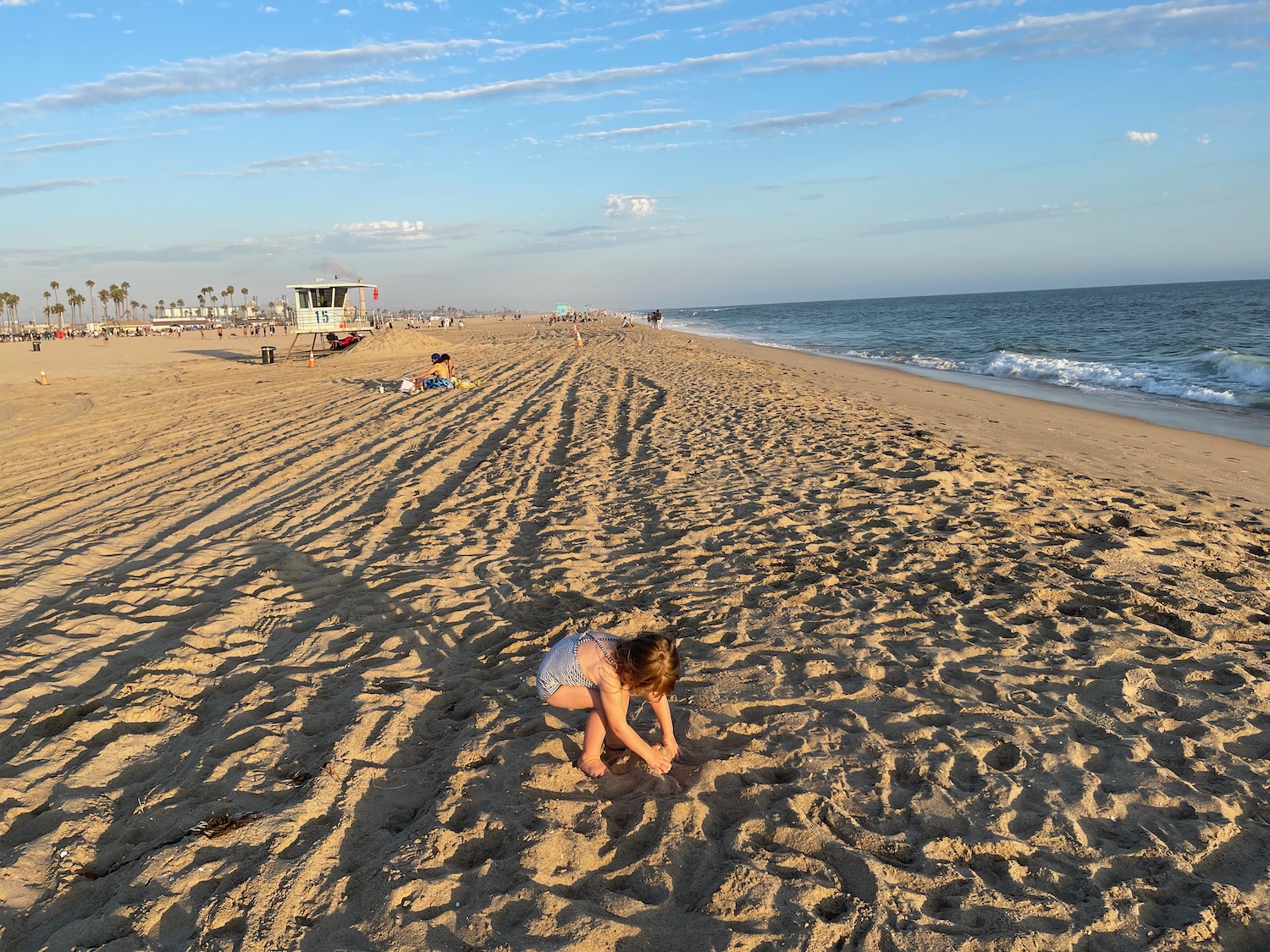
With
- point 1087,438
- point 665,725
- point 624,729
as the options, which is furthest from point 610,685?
point 1087,438

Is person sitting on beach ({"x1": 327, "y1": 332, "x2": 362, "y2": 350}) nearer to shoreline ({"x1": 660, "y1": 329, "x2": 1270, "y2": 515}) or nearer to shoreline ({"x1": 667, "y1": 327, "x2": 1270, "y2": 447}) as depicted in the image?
shoreline ({"x1": 660, "y1": 329, "x2": 1270, "y2": 515})

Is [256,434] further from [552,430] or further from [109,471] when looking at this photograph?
[552,430]

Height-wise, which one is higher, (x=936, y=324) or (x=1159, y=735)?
(x=936, y=324)

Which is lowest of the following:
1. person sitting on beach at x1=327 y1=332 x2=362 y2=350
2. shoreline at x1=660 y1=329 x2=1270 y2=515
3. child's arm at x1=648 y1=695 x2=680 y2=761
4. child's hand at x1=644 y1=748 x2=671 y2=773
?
child's hand at x1=644 y1=748 x2=671 y2=773

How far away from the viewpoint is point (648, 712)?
3.63 meters

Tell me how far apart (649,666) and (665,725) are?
32 cm

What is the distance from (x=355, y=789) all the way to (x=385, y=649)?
49.6 inches

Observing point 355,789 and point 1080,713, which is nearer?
point 355,789

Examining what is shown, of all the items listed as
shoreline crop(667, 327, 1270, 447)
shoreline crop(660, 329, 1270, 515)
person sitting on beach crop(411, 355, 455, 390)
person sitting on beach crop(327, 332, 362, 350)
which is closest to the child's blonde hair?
shoreline crop(660, 329, 1270, 515)

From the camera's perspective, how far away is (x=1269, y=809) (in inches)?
108

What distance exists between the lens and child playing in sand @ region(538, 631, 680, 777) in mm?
3021

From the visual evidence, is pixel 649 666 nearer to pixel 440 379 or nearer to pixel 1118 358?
pixel 440 379

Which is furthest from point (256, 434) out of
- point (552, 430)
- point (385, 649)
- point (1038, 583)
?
point (1038, 583)

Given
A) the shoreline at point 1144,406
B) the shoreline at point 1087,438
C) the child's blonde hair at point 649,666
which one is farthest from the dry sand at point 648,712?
the shoreline at point 1144,406
